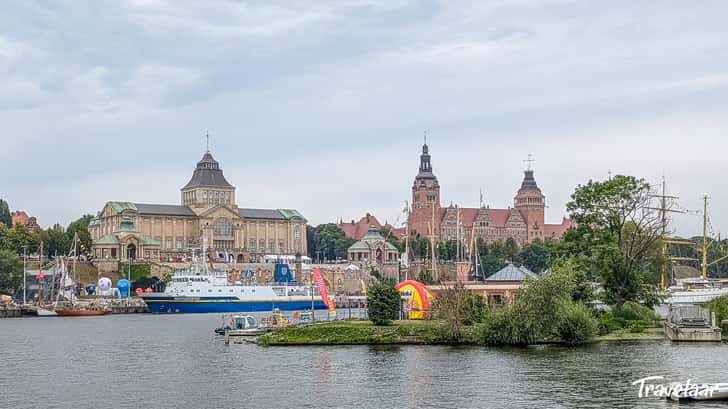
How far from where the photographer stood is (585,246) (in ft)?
282

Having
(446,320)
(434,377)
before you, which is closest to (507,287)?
(446,320)

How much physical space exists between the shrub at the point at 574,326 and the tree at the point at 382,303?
41.6ft

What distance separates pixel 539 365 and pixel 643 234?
3430cm

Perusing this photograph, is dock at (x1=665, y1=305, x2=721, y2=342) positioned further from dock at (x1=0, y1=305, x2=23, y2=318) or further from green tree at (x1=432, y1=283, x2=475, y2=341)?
dock at (x1=0, y1=305, x2=23, y2=318)

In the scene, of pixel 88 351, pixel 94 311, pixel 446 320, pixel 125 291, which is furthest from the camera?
pixel 125 291

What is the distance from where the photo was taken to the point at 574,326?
67.7m

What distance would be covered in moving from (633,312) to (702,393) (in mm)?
38798

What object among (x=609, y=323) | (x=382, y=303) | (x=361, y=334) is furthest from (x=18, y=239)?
(x=609, y=323)

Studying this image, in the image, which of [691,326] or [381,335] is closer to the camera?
[691,326]

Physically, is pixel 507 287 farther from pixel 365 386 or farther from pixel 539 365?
pixel 365 386

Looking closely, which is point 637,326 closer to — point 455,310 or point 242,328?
point 455,310

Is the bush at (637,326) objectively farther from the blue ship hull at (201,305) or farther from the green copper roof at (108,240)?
the green copper roof at (108,240)

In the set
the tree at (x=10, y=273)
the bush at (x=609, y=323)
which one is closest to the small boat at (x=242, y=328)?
the bush at (x=609, y=323)

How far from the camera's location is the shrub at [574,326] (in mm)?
67625
